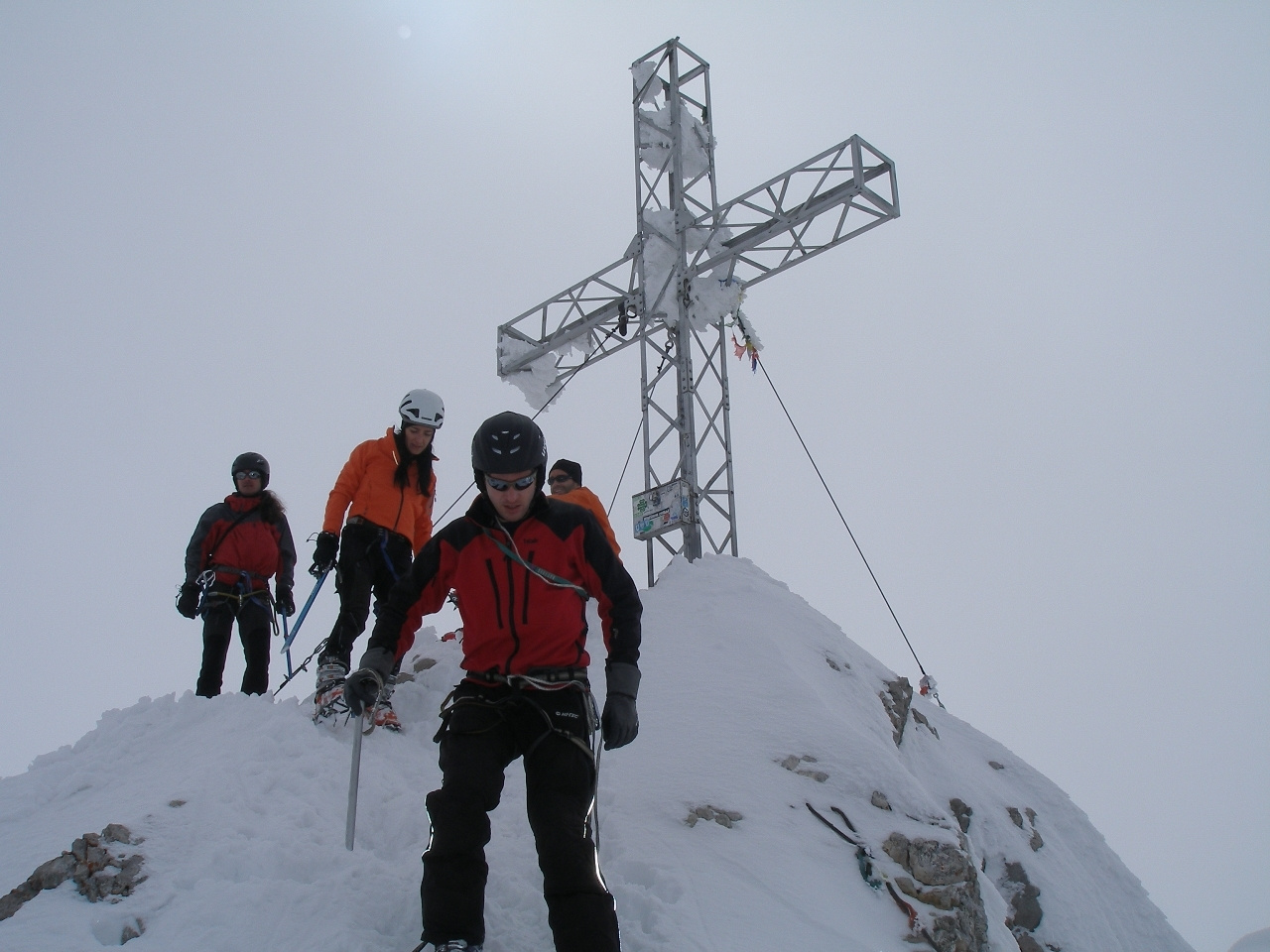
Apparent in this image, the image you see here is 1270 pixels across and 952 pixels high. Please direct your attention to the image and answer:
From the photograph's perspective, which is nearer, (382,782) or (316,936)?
(316,936)

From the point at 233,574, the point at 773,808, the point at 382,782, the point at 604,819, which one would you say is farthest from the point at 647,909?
the point at 233,574

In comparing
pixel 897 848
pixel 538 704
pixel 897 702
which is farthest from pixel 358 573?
pixel 897 702

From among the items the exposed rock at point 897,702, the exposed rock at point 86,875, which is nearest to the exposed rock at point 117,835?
the exposed rock at point 86,875

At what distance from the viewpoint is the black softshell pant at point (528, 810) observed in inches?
98.8

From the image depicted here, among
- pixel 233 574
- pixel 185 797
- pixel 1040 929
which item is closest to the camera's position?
pixel 185 797

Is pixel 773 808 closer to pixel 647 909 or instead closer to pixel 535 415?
pixel 647 909

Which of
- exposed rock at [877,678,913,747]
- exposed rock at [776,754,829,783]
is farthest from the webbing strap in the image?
exposed rock at [877,678,913,747]

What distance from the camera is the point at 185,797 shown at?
3.74m

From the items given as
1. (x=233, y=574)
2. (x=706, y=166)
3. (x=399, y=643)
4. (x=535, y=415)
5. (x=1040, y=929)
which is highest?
(x=706, y=166)

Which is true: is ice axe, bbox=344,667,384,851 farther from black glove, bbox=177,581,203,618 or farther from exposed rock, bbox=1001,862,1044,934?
exposed rock, bbox=1001,862,1044,934

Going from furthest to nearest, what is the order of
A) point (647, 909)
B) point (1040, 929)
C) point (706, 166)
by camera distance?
1. point (706, 166)
2. point (1040, 929)
3. point (647, 909)

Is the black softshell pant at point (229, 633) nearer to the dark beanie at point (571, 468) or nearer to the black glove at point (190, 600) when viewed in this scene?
the black glove at point (190, 600)

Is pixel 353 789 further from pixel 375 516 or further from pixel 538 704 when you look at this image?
pixel 375 516

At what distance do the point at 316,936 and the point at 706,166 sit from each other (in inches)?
362
